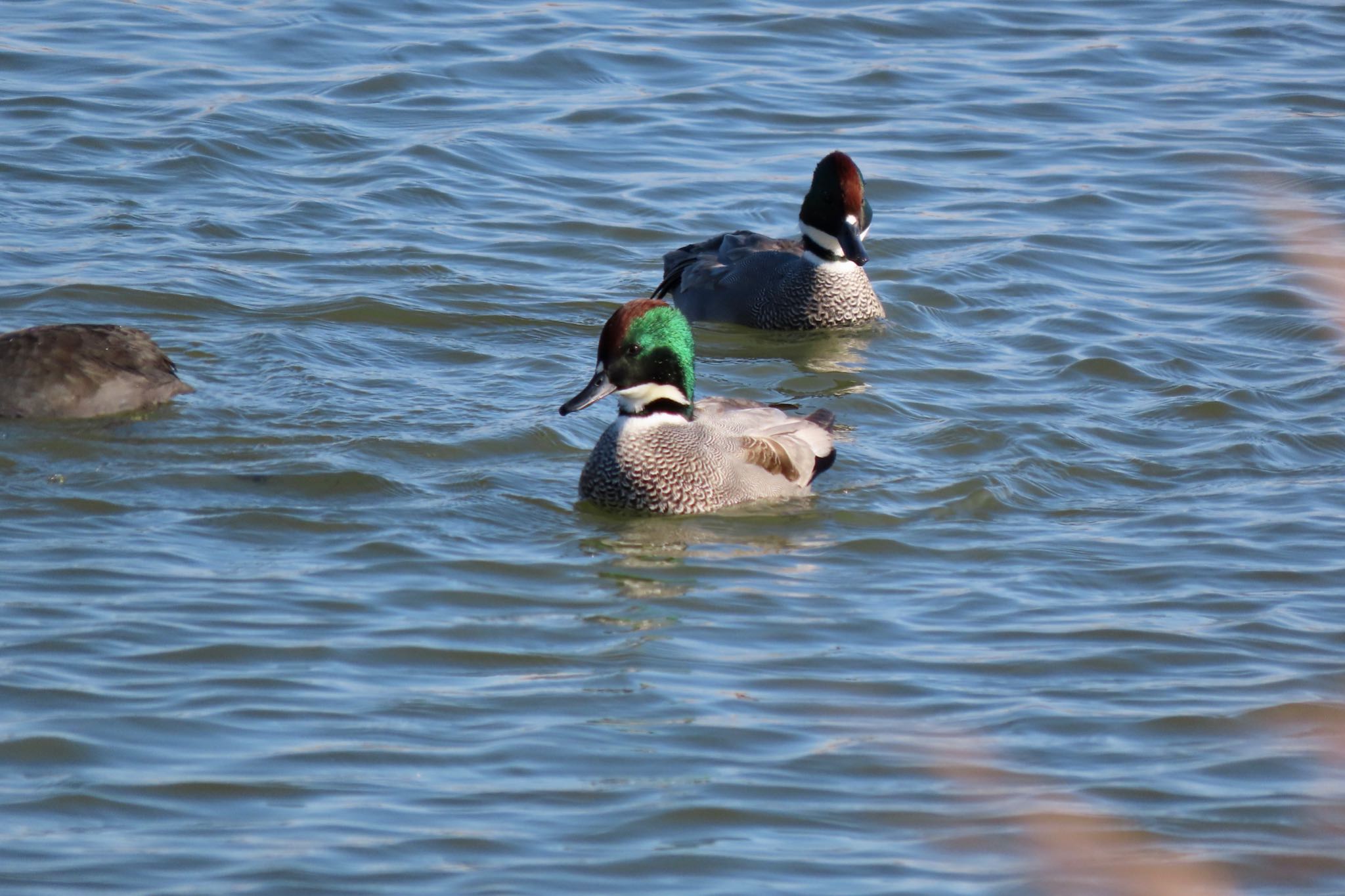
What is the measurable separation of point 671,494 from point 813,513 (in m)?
0.59

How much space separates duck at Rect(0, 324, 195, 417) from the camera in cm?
888

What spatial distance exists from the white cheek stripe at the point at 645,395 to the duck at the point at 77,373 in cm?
204

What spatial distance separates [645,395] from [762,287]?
3.40 meters

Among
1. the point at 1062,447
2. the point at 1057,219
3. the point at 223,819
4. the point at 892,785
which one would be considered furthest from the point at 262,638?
the point at 1057,219

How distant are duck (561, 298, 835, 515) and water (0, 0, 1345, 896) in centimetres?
15

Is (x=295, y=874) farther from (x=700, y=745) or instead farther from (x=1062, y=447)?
(x=1062, y=447)

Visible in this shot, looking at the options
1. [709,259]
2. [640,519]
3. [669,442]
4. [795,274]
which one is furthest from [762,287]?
[640,519]

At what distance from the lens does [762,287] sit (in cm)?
1206

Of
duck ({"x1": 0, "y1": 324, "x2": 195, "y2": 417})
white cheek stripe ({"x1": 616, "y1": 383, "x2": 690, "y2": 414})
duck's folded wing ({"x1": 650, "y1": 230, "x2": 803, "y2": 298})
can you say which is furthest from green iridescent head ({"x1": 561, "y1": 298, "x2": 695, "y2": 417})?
duck's folded wing ({"x1": 650, "y1": 230, "x2": 803, "y2": 298})

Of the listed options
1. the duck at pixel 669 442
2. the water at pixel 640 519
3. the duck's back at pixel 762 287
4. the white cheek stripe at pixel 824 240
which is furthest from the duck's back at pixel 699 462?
the white cheek stripe at pixel 824 240

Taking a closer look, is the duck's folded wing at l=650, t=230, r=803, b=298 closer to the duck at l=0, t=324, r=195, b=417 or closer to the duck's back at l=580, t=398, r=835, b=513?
the duck's back at l=580, t=398, r=835, b=513

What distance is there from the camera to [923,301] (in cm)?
1216

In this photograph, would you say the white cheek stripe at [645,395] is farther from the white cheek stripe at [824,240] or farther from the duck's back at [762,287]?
the white cheek stripe at [824,240]

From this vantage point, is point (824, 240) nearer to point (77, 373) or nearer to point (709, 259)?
point (709, 259)
